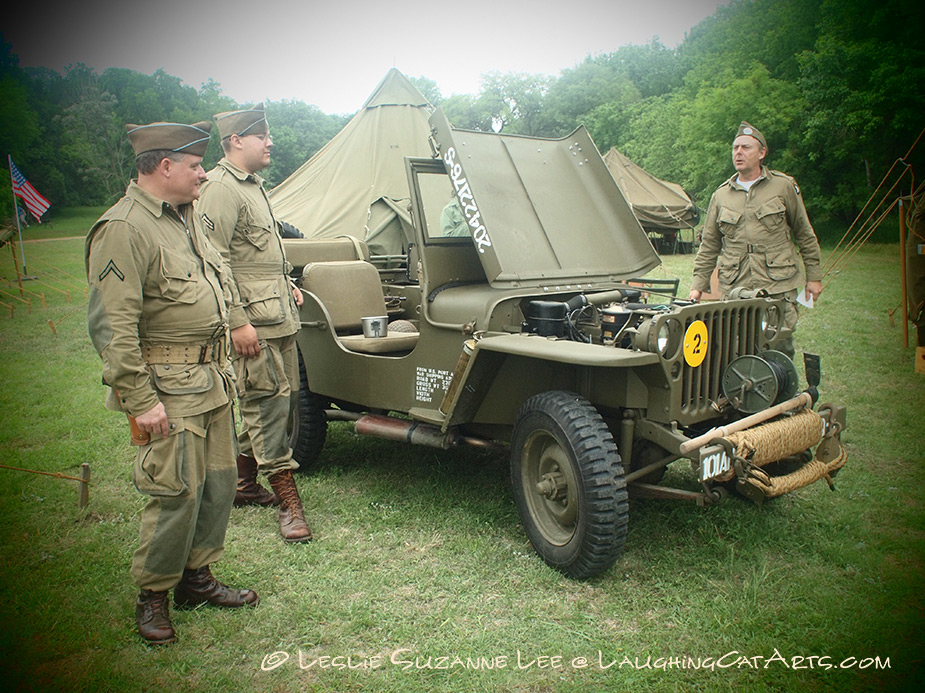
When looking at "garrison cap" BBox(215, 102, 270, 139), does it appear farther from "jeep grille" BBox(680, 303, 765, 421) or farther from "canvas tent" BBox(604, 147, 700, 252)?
"canvas tent" BBox(604, 147, 700, 252)

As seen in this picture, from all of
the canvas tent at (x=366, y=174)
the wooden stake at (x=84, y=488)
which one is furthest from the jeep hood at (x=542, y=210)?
the canvas tent at (x=366, y=174)

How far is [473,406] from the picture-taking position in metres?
3.61

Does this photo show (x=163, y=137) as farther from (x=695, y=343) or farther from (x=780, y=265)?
(x=780, y=265)

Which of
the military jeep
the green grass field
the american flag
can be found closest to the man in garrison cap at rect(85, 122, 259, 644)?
the green grass field

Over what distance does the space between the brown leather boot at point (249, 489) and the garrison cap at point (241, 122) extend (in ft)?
5.95

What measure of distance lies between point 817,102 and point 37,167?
19773 millimetres

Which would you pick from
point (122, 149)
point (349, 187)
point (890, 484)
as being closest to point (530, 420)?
point (890, 484)

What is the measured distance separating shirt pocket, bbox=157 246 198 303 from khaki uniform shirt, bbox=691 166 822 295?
330 cm

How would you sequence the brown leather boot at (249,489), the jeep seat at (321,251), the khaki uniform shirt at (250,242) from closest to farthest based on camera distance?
the khaki uniform shirt at (250,242) → the brown leather boot at (249,489) → the jeep seat at (321,251)

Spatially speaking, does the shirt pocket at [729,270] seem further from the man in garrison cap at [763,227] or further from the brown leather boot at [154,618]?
the brown leather boot at [154,618]

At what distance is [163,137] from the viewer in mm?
2656

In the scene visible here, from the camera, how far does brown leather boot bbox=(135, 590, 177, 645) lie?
274 centimetres

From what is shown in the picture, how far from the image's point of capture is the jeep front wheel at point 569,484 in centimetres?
292

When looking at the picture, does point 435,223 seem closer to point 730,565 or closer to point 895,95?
point 730,565
